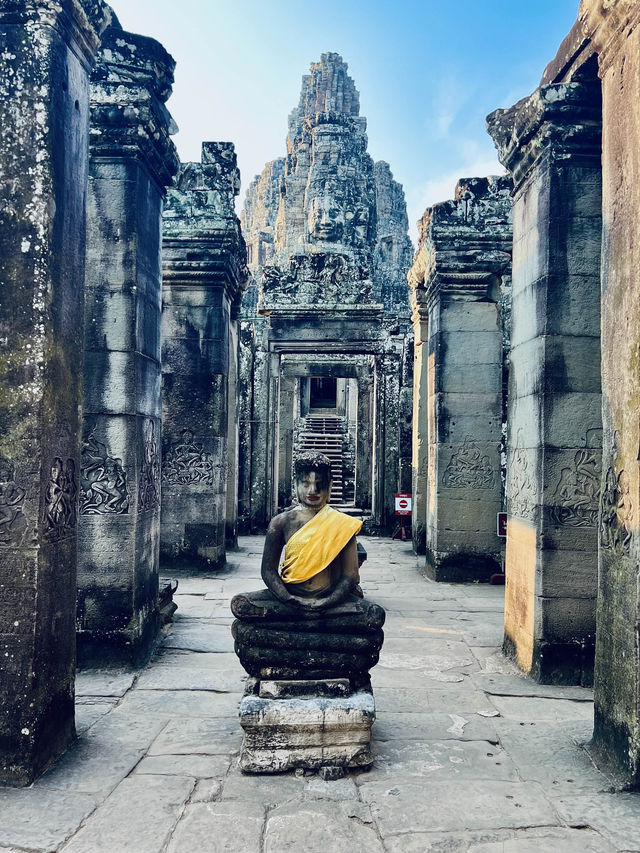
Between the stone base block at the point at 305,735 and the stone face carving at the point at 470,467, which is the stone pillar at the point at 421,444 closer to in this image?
the stone face carving at the point at 470,467

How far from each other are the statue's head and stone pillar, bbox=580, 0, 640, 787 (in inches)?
59.1

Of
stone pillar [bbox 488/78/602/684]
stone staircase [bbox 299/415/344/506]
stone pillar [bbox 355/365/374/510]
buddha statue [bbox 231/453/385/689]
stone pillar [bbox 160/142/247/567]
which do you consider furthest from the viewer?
stone staircase [bbox 299/415/344/506]

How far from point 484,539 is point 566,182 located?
496cm

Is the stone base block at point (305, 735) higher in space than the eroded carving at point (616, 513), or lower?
lower

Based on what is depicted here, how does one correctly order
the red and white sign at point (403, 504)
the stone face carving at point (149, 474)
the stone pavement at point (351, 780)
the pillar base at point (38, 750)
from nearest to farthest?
the stone pavement at point (351, 780)
the pillar base at point (38, 750)
the stone face carving at point (149, 474)
the red and white sign at point (403, 504)

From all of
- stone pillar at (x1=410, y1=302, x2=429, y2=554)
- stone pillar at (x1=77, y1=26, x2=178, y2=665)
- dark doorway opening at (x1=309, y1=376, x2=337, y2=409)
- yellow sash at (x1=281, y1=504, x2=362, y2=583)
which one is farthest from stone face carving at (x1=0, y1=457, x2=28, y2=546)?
dark doorway opening at (x1=309, y1=376, x2=337, y2=409)

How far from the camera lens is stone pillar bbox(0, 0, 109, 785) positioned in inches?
124

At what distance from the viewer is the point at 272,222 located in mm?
42375

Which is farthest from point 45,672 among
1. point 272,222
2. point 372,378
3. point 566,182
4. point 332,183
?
point 272,222

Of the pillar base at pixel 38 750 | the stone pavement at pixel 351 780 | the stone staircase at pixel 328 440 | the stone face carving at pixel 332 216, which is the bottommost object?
the stone pavement at pixel 351 780

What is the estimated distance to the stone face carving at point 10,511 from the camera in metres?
3.17

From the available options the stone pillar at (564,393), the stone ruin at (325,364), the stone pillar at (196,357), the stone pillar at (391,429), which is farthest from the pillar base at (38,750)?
the stone pillar at (391,429)

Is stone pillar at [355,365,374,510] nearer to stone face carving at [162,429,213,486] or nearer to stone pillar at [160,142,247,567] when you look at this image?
stone pillar at [160,142,247,567]

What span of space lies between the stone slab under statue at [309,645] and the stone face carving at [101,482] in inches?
68.4
